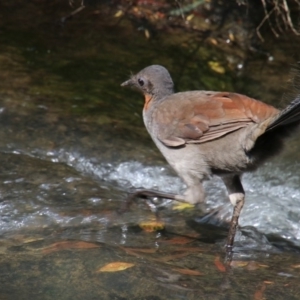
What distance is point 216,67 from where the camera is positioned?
8672mm

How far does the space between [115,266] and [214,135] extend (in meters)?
1.47

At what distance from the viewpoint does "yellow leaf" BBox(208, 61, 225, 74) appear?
862cm

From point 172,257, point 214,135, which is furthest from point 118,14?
point 172,257

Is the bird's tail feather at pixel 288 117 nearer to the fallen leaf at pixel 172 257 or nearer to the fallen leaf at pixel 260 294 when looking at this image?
the fallen leaf at pixel 172 257

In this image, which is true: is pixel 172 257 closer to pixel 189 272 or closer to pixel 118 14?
pixel 189 272

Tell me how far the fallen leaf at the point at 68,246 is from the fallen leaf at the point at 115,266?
317 mm

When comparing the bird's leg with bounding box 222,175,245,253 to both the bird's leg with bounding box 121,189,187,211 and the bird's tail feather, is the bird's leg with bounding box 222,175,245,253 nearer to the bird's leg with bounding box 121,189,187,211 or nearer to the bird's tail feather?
the bird's leg with bounding box 121,189,187,211

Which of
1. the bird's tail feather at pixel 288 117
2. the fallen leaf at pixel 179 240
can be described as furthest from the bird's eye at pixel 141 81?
the bird's tail feather at pixel 288 117

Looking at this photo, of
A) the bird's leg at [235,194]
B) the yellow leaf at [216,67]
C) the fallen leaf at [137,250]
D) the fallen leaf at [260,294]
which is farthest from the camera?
the yellow leaf at [216,67]

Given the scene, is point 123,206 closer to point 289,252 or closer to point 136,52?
point 289,252

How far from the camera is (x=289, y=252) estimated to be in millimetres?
5566

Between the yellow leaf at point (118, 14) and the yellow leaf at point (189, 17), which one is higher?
the yellow leaf at point (189, 17)

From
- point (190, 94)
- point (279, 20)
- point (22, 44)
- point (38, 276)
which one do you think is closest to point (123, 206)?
point (190, 94)

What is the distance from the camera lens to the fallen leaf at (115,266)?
14.4 feet
